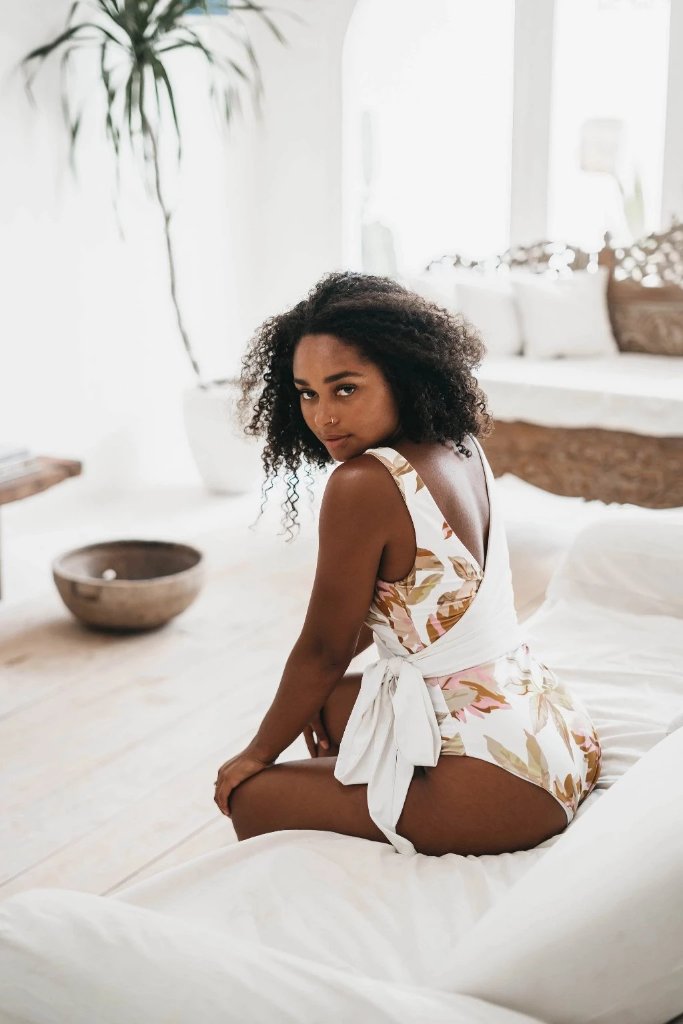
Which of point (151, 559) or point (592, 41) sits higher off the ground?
point (592, 41)

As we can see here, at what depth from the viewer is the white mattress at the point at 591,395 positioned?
11.7 ft

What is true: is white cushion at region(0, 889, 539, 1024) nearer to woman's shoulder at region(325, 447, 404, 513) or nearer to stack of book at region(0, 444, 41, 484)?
woman's shoulder at region(325, 447, 404, 513)

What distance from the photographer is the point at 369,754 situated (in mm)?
1539

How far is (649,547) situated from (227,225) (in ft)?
11.5

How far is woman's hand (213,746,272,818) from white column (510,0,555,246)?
3.82 metres

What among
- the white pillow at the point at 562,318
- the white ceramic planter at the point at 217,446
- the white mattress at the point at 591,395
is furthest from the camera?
the white ceramic planter at the point at 217,446

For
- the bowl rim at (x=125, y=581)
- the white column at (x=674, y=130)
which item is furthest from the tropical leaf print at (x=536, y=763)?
the white column at (x=674, y=130)

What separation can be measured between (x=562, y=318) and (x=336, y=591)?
3086 millimetres

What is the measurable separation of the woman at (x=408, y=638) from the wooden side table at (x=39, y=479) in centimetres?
183

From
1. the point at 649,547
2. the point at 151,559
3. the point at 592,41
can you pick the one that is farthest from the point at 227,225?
the point at 649,547

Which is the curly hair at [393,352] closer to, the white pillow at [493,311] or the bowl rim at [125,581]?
the bowl rim at [125,581]

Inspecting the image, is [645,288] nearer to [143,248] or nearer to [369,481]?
[143,248]

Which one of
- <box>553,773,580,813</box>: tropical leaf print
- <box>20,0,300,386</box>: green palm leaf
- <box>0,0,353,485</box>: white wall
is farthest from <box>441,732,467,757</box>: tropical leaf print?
<box>20,0,300,386</box>: green palm leaf

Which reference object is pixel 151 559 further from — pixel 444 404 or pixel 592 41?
pixel 592 41
